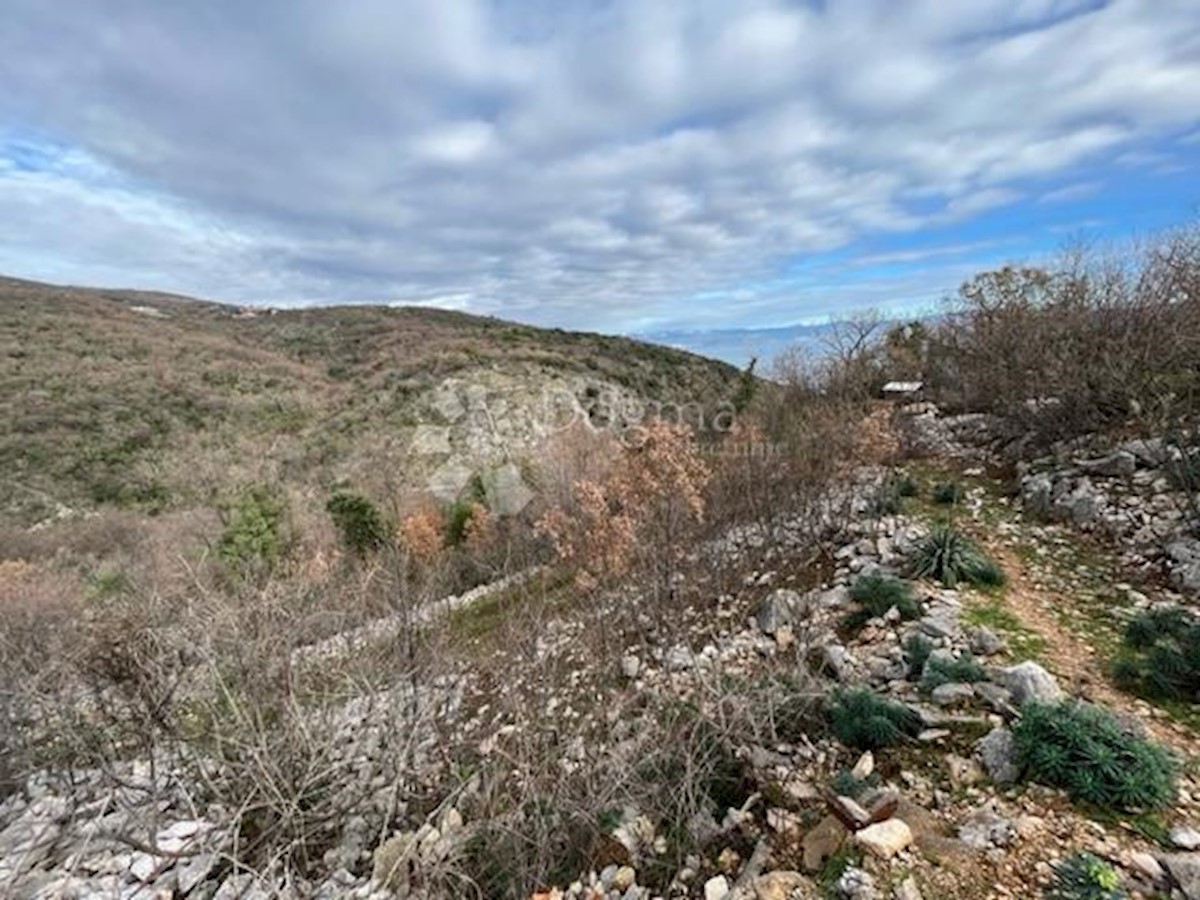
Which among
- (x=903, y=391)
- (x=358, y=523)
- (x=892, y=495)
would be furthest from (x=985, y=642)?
(x=903, y=391)

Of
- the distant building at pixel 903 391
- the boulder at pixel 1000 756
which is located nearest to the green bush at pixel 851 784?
the boulder at pixel 1000 756

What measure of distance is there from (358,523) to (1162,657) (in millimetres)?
13265

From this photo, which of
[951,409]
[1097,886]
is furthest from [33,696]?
[951,409]

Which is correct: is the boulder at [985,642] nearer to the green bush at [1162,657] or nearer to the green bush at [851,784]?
the green bush at [1162,657]

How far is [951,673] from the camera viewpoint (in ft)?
14.6

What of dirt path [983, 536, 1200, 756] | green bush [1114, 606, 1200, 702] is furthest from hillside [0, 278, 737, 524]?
green bush [1114, 606, 1200, 702]

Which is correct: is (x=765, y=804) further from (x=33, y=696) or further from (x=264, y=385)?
(x=264, y=385)

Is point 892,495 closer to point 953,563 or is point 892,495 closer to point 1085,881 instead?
point 953,563

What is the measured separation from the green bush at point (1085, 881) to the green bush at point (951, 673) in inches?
61.6

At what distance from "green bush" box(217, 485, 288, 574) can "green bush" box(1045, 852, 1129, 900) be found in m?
11.7

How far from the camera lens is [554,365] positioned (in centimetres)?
3228

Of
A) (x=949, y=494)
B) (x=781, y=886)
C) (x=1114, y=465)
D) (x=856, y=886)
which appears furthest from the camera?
(x=949, y=494)

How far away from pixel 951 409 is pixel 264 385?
28.4 metres

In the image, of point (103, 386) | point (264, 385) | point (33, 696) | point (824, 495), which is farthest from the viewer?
point (264, 385)
